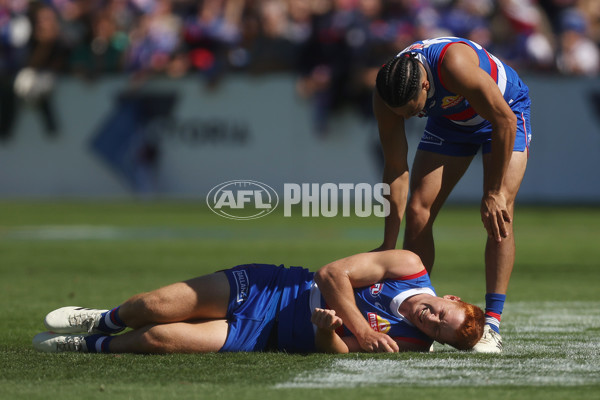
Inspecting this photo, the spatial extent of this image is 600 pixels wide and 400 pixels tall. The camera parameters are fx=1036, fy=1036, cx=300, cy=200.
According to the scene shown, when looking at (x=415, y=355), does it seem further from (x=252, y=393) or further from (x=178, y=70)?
(x=178, y=70)

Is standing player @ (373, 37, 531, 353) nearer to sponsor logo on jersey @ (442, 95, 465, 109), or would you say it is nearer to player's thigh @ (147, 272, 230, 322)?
sponsor logo on jersey @ (442, 95, 465, 109)

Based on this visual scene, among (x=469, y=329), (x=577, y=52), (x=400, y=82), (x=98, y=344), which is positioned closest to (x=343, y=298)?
(x=469, y=329)

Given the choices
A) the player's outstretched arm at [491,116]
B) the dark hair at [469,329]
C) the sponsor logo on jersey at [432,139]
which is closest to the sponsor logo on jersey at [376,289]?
the dark hair at [469,329]

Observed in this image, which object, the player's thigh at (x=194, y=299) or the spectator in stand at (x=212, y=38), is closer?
the player's thigh at (x=194, y=299)

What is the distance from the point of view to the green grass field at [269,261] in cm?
466

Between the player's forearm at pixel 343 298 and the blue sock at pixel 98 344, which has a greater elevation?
the player's forearm at pixel 343 298

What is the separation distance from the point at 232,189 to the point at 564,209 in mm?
5719

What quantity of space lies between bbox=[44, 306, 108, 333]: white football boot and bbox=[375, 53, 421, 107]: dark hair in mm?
2069

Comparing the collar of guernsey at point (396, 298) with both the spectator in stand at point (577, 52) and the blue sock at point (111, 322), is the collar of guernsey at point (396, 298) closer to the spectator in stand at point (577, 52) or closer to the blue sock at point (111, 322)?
the blue sock at point (111, 322)

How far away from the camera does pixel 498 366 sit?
17.0 feet

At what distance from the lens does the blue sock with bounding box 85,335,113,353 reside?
5727 millimetres

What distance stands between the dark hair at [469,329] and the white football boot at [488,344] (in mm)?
55

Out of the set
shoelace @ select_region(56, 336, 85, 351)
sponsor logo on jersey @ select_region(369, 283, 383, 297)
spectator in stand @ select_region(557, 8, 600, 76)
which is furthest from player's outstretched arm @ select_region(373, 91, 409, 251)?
spectator in stand @ select_region(557, 8, 600, 76)

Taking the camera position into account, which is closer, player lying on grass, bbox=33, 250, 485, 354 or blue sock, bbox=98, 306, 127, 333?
player lying on grass, bbox=33, 250, 485, 354
